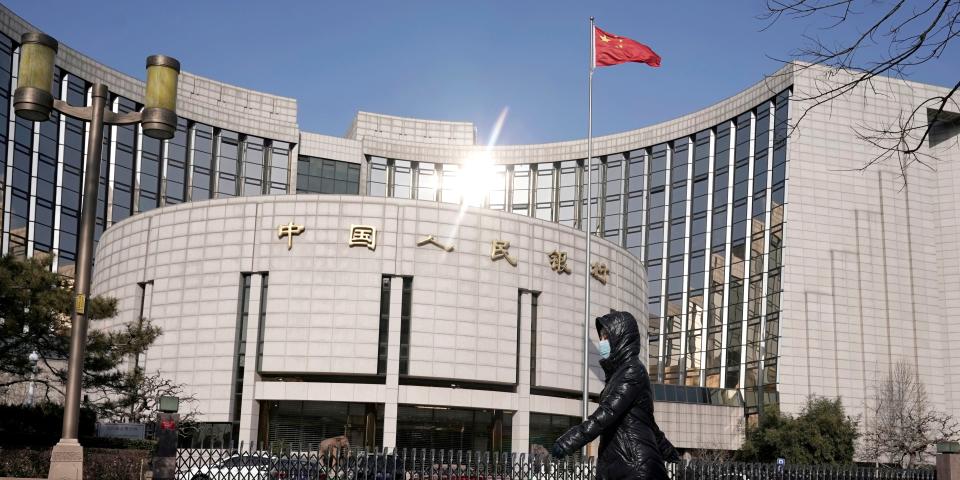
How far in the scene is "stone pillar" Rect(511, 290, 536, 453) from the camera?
52125 mm

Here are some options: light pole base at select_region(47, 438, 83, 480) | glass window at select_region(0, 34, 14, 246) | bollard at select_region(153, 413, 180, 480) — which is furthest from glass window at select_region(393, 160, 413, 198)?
light pole base at select_region(47, 438, 83, 480)

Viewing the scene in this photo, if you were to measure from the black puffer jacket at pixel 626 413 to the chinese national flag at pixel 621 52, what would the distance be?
35.4 metres

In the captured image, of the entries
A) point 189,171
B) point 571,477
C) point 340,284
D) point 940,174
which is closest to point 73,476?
point 571,477

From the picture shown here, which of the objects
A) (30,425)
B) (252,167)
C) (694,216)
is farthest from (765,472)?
(252,167)

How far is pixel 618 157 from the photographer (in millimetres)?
81250

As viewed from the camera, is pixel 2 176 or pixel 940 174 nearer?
pixel 2 176

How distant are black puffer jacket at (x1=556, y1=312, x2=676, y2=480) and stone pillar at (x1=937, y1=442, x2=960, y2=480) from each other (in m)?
18.2

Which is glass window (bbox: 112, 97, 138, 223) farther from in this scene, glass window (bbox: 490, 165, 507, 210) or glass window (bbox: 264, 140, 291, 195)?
glass window (bbox: 490, 165, 507, 210)

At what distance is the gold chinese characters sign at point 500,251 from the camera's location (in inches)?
2056

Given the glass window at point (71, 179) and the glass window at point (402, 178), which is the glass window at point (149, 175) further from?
the glass window at point (402, 178)

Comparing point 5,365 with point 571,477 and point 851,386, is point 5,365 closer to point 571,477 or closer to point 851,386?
point 571,477

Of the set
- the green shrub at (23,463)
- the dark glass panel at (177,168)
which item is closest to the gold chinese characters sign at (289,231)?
the green shrub at (23,463)

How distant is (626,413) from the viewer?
10.1 metres

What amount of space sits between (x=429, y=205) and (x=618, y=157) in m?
32.7
